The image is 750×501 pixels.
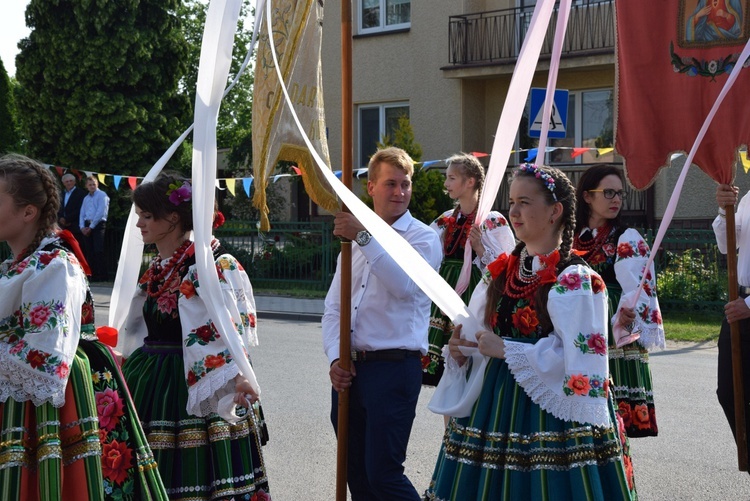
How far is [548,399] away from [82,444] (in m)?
1.70

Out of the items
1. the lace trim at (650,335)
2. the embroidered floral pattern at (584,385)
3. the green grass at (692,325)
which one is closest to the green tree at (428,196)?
the green grass at (692,325)

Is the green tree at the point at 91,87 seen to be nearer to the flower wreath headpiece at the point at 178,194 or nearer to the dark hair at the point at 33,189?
the flower wreath headpiece at the point at 178,194

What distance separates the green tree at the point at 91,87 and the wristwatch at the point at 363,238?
16.7 metres

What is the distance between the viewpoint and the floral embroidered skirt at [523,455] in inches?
135

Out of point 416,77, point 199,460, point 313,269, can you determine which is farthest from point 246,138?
point 199,460

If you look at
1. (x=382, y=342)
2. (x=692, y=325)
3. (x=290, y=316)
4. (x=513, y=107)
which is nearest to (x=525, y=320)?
(x=382, y=342)

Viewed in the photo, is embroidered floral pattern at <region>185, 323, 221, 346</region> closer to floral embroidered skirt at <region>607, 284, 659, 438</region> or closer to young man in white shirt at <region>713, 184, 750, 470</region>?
floral embroidered skirt at <region>607, 284, 659, 438</region>

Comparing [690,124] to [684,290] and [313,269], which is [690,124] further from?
[313,269]

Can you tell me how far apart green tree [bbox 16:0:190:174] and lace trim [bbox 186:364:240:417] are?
16.5 meters

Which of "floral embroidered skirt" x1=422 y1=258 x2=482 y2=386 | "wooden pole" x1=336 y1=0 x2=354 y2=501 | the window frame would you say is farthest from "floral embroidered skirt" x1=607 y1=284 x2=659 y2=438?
the window frame

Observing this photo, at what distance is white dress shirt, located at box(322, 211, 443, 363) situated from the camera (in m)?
4.07

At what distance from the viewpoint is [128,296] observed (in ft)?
14.6

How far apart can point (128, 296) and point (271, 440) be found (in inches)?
94.0

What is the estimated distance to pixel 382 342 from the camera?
4129mm
